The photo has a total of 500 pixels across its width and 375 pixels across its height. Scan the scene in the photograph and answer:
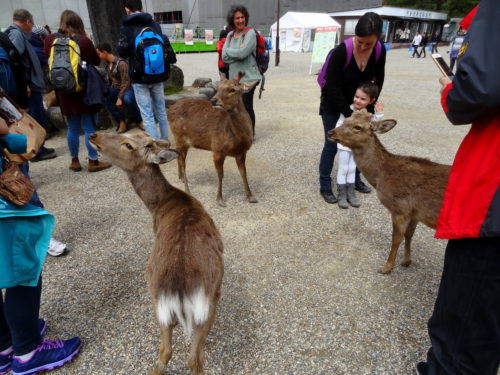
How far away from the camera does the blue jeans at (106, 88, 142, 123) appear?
7105 millimetres

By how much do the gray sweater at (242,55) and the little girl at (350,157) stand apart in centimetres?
238

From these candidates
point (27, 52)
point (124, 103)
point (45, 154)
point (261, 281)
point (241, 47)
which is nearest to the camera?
point (261, 281)

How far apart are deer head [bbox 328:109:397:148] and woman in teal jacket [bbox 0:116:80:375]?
2.83m

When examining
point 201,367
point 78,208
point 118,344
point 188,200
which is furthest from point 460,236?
point 78,208

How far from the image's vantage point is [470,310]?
1.45m

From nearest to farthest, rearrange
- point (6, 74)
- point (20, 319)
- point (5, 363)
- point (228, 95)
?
1. point (20, 319)
2. point (5, 363)
3. point (6, 74)
4. point (228, 95)

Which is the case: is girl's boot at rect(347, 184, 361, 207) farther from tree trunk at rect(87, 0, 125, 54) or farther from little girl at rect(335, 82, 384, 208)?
tree trunk at rect(87, 0, 125, 54)

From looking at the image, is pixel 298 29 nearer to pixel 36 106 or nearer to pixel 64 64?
pixel 36 106

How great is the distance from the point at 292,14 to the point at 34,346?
3491cm

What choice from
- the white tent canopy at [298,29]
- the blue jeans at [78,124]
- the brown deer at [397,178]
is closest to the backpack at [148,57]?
the blue jeans at [78,124]

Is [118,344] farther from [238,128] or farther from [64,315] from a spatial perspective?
[238,128]

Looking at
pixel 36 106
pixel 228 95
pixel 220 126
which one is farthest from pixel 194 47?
pixel 228 95

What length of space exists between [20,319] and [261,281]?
1.92 metres

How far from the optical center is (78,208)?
4.56 metres
